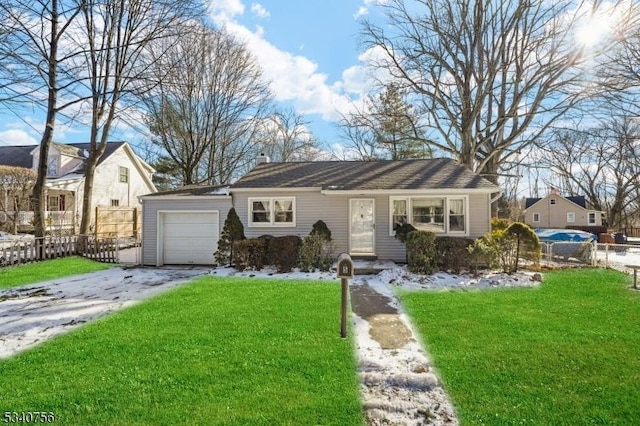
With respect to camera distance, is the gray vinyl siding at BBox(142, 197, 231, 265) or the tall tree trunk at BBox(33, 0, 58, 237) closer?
the gray vinyl siding at BBox(142, 197, 231, 265)

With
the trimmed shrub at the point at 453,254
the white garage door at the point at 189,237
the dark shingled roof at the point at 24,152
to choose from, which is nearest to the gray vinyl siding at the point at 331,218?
the white garage door at the point at 189,237

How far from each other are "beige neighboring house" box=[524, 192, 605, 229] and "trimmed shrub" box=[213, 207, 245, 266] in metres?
36.1

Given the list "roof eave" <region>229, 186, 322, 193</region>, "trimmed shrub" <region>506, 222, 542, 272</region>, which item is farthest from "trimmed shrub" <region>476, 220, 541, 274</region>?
"roof eave" <region>229, 186, 322, 193</region>

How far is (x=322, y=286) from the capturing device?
332 inches

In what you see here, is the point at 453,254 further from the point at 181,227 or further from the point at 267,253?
the point at 181,227

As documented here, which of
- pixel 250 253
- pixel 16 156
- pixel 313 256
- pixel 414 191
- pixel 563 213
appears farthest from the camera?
pixel 563 213

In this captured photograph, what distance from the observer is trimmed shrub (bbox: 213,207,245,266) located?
11.7 metres

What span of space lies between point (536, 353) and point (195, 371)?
404cm

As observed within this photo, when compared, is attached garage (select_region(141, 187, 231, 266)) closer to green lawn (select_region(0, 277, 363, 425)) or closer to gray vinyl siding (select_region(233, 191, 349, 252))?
gray vinyl siding (select_region(233, 191, 349, 252))

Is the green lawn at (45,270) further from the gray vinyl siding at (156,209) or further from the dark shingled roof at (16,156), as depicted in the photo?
the dark shingled roof at (16,156)

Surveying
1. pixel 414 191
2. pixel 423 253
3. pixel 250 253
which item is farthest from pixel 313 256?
pixel 414 191

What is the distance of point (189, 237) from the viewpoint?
42.5ft

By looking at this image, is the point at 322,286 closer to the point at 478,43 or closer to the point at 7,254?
the point at 7,254

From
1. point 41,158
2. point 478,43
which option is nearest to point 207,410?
point 41,158
